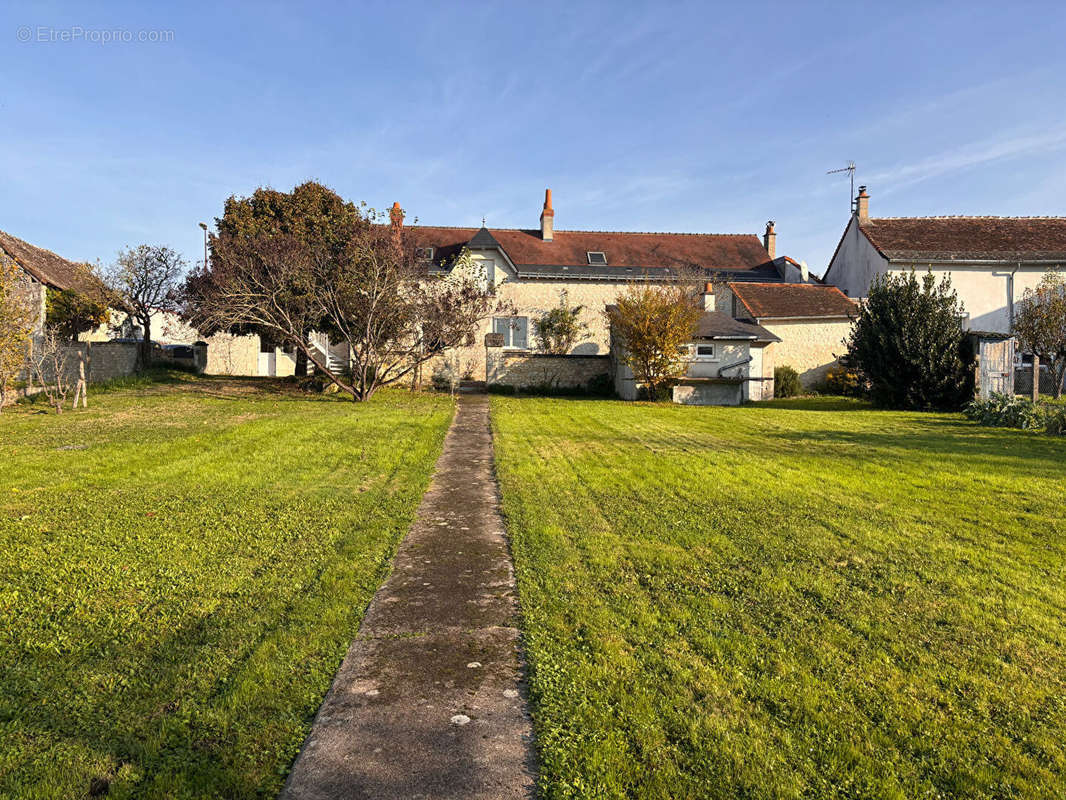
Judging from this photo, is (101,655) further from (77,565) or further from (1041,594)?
(1041,594)

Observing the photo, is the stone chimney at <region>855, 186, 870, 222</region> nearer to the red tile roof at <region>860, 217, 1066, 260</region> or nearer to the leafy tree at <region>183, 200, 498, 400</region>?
the red tile roof at <region>860, 217, 1066, 260</region>

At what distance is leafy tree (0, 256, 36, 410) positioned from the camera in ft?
47.2

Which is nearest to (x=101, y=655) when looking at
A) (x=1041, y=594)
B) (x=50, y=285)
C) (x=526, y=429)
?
(x=1041, y=594)

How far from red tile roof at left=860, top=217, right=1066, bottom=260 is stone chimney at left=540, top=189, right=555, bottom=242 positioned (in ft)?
49.7

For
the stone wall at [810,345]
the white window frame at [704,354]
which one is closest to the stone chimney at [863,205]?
the stone wall at [810,345]

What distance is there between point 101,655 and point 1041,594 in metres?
5.86

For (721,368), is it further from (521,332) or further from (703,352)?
(521,332)

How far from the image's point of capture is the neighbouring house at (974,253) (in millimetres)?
29766

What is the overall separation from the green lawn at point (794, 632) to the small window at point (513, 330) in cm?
2376

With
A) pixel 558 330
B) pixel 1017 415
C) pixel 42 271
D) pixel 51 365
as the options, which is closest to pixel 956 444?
pixel 1017 415

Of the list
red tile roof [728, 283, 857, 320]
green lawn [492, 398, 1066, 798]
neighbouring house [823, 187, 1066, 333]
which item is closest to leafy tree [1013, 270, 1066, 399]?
neighbouring house [823, 187, 1066, 333]

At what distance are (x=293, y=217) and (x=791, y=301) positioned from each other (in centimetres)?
2110

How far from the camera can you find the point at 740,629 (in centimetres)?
396

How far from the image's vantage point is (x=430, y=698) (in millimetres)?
3162
